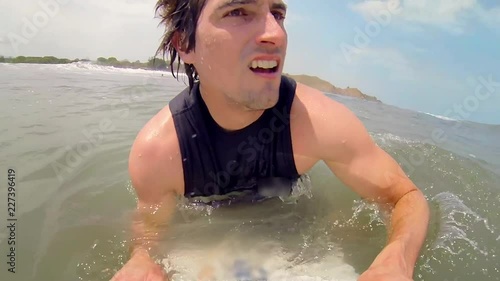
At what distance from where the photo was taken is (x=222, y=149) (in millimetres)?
2094

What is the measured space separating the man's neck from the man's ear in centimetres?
23

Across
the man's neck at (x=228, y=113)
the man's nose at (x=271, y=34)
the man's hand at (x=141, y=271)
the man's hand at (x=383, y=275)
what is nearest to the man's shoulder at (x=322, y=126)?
the man's neck at (x=228, y=113)

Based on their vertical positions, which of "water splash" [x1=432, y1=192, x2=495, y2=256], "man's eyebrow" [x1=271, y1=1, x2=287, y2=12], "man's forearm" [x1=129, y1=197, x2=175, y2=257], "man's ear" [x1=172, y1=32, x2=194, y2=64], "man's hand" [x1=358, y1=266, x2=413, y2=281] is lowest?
"water splash" [x1=432, y1=192, x2=495, y2=256]

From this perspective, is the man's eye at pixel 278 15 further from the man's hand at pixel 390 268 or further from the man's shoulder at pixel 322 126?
the man's hand at pixel 390 268

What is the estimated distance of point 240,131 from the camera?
2.08 m

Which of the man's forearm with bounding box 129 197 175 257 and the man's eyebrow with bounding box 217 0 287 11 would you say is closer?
the man's eyebrow with bounding box 217 0 287 11

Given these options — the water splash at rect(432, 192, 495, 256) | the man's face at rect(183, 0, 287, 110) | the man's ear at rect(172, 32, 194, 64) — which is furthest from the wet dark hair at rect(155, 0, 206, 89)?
the water splash at rect(432, 192, 495, 256)

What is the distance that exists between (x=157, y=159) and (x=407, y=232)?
123 cm

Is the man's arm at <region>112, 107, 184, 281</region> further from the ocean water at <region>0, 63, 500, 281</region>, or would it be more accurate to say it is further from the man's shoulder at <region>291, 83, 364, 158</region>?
the man's shoulder at <region>291, 83, 364, 158</region>

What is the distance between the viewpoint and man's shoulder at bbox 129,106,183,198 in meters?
2.02

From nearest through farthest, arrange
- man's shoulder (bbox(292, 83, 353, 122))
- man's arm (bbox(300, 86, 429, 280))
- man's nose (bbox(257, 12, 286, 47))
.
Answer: man's nose (bbox(257, 12, 286, 47)) < man's arm (bbox(300, 86, 429, 280)) < man's shoulder (bbox(292, 83, 353, 122))

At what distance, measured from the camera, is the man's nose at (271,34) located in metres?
1.83

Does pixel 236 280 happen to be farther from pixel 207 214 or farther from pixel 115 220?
pixel 115 220

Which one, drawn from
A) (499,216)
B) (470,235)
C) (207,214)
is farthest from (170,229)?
(499,216)
